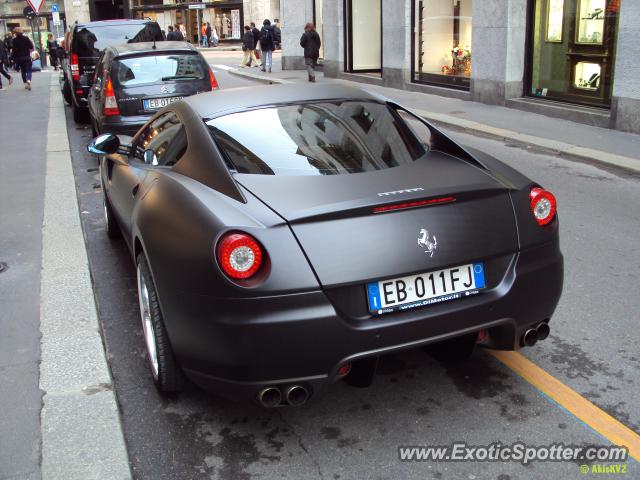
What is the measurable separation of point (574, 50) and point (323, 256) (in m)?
12.0

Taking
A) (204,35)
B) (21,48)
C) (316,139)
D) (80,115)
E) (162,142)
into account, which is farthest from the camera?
(204,35)

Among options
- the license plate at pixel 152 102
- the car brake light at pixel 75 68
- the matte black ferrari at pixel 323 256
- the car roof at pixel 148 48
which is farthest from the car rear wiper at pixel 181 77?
the matte black ferrari at pixel 323 256

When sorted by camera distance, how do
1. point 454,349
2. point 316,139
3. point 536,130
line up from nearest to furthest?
point 454,349 < point 316,139 < point 536,130

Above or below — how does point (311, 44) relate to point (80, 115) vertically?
above

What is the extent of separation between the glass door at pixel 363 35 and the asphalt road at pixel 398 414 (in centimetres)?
1806

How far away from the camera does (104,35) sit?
15.8 meters

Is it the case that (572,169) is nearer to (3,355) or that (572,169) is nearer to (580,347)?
(580,347)

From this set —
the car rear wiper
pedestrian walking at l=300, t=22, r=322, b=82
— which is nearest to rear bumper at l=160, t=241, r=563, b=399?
the car rear wiper

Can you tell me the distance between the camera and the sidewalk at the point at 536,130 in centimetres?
1012

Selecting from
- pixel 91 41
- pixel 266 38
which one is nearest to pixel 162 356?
pixel 91 41

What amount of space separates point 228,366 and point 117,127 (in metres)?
7.80

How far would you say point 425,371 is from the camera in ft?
13.2

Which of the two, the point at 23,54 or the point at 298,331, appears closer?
the point at 298,331

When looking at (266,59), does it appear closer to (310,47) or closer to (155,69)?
(310,47)
